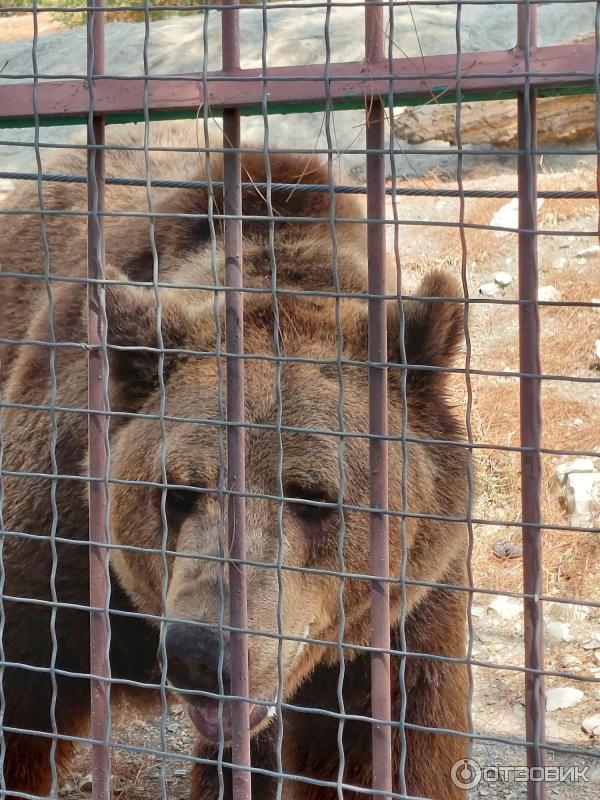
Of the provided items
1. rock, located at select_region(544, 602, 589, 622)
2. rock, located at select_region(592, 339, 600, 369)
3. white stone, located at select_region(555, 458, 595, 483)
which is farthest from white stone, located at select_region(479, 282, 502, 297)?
rock, located at select_region(544, 602, 589, 622)

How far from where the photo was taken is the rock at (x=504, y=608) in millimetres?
5375

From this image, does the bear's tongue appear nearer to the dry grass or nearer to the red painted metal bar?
the red painted metal bar

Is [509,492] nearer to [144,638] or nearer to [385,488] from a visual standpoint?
[144,638]

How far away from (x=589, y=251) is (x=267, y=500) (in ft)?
20.0

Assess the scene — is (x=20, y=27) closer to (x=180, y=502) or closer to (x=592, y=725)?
(x=592, y=725)

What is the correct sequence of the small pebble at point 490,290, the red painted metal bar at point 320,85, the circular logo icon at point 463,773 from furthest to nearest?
the small pebble at point 490,290 → the circular logo icon at point 463,773 → the red painted metal bar at point 320,85

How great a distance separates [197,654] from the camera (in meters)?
2.60

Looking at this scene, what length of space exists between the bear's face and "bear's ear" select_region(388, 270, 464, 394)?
0.23 meters

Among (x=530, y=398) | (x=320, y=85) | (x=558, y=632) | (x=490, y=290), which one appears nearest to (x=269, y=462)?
(x=530, y=398)

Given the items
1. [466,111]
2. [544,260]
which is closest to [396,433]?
[544,260]

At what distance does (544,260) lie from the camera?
8.48 metres

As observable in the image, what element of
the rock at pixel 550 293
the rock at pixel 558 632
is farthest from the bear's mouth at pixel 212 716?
the rock at pixel 550 293

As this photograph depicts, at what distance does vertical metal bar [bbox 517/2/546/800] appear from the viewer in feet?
6.82
